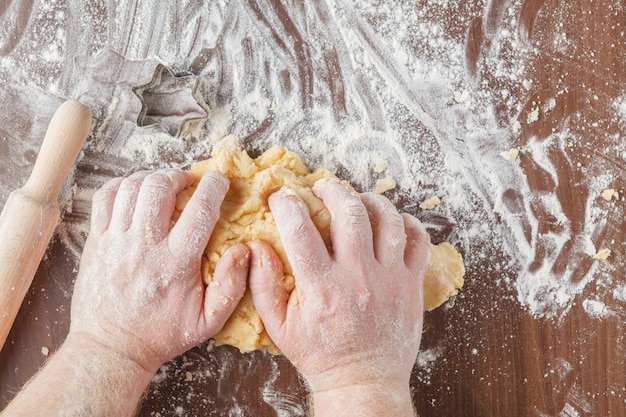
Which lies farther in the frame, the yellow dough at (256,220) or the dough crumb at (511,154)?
the dough crumb at (511,154)

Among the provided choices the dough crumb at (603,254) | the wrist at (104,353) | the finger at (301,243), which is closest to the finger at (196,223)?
the finger at (301,243)

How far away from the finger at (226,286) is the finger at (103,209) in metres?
0.24

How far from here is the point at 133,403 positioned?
3.52 feet

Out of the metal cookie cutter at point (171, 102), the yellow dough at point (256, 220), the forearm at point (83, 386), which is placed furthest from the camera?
the metal cookie cutter at point (171, 102)

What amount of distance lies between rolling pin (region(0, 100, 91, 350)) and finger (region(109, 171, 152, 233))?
0.16m

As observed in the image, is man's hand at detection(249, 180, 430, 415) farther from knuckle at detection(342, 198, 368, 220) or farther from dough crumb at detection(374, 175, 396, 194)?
dough crumb at detection(374, 175, 396, 194)

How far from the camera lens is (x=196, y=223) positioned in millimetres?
1038

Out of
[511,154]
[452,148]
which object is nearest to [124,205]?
[452,148]

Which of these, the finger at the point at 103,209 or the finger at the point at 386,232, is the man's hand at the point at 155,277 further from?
the finger at the point at 386,232

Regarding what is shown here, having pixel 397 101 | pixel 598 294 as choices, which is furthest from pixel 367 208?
pixel 598 294

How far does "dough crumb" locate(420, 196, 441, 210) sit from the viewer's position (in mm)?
1224

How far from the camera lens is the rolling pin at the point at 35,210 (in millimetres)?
1121

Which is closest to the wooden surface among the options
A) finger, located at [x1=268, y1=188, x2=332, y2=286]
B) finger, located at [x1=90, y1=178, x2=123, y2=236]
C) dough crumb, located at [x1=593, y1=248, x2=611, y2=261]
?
dough crumb, located at [x1=593, y1=248, x2=611, y2=261]

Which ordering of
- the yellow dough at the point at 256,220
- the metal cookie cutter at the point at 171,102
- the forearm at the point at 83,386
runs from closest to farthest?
the forearm at the point at 83,386, the yellow dough at the point at 256,220, the metal cookie cutter at the point at 171,102
